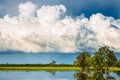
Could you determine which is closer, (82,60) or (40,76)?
(40,76)

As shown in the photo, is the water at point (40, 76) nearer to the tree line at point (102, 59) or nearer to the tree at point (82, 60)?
the tree line at point (102, 59)

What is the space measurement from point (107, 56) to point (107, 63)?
8.32 feet

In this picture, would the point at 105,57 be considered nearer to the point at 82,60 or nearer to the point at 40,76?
the point at 40,76

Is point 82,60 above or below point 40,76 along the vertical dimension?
above

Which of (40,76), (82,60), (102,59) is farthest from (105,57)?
(82,60)

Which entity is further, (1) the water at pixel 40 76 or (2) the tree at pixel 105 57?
(2) the tree at pixel 105 57

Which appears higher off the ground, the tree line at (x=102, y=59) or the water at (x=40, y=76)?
the tree line at (x=102, y=59)

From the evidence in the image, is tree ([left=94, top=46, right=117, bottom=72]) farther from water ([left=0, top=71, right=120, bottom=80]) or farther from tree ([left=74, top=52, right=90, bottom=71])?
tree ([left=74, top=52, right=90, bottom=71])

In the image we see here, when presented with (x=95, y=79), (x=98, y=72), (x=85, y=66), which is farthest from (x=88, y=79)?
(x=85, y=66)

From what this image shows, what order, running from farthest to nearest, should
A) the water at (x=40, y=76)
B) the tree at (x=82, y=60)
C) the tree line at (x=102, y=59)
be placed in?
the tree at (x=82, y=60)
the tree line at (x=102, y=59)
the water at (x=40, y=76)

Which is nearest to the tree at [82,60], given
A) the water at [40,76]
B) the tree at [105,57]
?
the water at [40,76]

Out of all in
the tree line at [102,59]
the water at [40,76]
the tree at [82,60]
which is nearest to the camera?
the water at [40,76]

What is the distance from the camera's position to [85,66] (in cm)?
13275

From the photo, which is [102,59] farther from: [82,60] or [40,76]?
[82,60]
